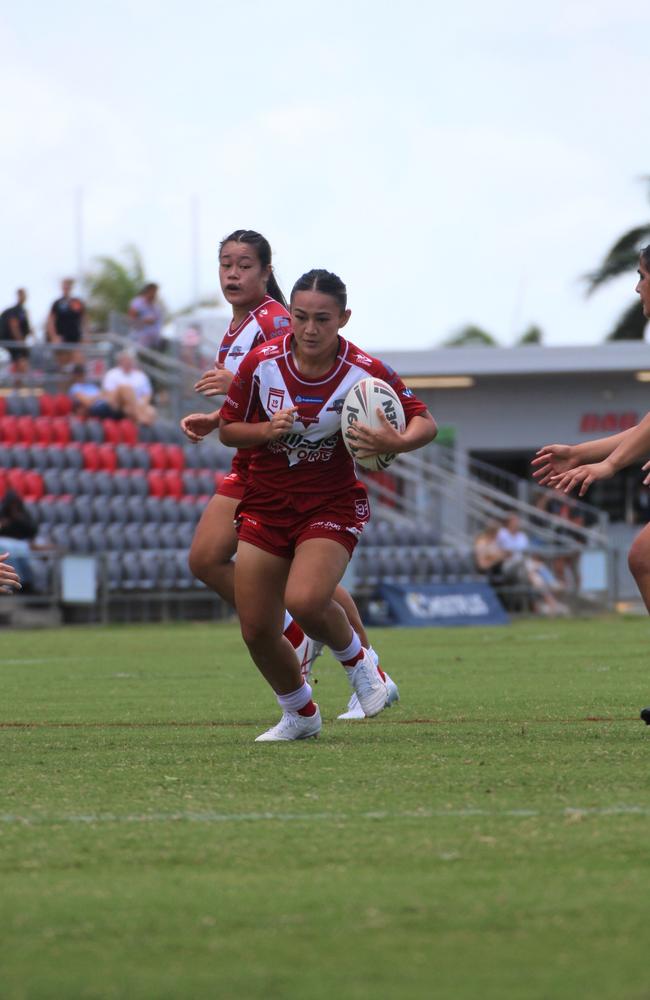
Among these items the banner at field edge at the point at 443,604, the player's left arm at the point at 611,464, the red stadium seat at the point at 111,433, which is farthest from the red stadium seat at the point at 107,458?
the player's left arm at the point at 611,464

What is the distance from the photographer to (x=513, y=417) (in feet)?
137

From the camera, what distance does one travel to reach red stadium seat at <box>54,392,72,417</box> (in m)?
28.1

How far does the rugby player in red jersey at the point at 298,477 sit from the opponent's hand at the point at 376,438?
8cm

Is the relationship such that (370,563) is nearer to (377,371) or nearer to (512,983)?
(377,371)

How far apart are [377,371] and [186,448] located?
21.5 meters

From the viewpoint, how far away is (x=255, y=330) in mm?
9047

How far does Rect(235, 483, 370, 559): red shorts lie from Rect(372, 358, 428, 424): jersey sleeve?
0.44m

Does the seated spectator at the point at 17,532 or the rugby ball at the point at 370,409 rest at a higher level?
the rugby ball at the point at 370,409

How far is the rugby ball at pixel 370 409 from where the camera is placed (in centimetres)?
757

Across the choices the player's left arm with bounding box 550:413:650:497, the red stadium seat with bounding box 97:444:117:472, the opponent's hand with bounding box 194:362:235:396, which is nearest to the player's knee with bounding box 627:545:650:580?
the player's left arm with bounding box 550:413:650:497

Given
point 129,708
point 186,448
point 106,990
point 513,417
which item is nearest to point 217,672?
point 129,708

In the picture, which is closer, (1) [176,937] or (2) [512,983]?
(2) [512,983]

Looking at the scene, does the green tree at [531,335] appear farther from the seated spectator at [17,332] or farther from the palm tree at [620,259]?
the seated spectator at [17,332]

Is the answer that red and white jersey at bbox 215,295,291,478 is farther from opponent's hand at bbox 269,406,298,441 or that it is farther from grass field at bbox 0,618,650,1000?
grass field at bbox 0,618,650,1000
